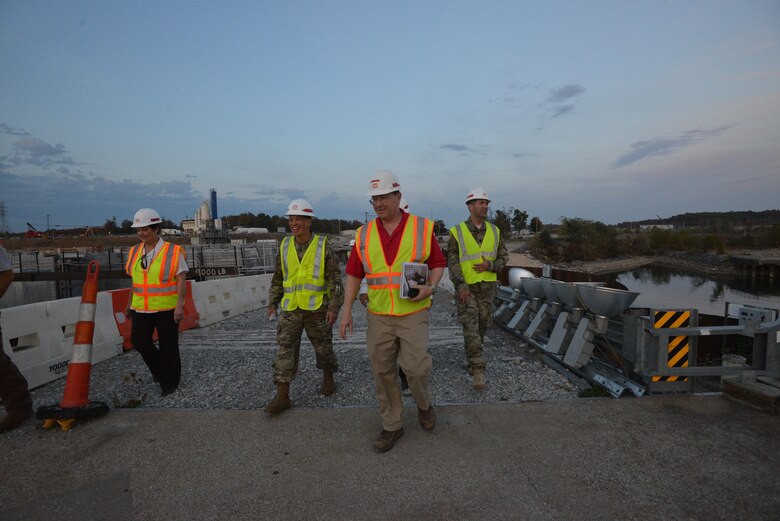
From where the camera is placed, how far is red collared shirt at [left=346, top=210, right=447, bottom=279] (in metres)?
3.29

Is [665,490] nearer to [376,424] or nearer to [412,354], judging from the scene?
[412,354]

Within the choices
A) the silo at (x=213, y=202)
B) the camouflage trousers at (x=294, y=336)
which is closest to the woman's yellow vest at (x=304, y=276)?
the camouflage trousers at (x=294, y=336)

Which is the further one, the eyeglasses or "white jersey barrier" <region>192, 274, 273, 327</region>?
"white jersey barrier" <region>192, 274, 273, 327</region>

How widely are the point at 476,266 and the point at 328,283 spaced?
1.72 meters

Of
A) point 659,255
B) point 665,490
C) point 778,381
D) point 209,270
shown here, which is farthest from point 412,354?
point 659,255

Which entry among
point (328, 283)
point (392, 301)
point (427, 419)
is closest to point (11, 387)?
point (328, 283)

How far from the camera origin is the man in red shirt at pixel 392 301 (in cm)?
320

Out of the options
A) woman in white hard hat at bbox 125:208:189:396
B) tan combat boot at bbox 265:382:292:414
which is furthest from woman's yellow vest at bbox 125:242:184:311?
tan combat boot at bbox 265:382:292:414

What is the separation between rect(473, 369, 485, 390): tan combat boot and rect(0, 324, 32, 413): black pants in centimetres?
427

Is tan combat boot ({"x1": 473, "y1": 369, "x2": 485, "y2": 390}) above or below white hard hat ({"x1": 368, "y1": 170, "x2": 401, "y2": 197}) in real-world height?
below

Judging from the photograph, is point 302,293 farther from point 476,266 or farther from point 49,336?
point 49,336

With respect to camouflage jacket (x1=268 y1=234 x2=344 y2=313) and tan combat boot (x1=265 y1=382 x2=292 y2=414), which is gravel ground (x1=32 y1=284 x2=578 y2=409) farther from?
camouflage jacket (x1=268 y1=234 x2=344 y2=313)

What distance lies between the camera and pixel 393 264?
323 centimetres

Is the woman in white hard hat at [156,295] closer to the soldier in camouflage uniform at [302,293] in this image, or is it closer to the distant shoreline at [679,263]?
the soldier in camouflage uniform at [302,293]
